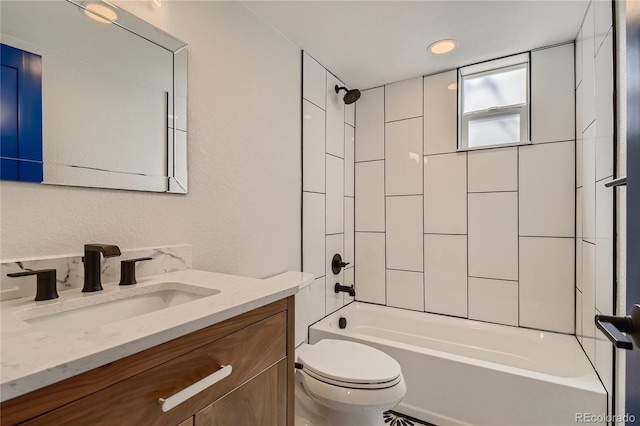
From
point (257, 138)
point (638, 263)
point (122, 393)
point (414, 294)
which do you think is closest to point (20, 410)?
point (122, 393)

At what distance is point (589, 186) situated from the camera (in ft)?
5.49

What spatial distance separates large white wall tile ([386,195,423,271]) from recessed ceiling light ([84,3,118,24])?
81.5 inches

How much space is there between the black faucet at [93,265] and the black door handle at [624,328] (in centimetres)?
121

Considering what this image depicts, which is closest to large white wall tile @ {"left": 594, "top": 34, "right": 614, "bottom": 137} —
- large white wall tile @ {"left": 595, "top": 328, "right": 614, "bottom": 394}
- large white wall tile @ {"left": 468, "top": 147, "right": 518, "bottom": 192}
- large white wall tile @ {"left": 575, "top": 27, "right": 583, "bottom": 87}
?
large white wall tile @ {"left": 575, "top": 27, "right": 583, "bottom": 87}

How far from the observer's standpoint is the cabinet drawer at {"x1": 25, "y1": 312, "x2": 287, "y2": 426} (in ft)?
1.66

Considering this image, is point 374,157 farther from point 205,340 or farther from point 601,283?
point 205,340

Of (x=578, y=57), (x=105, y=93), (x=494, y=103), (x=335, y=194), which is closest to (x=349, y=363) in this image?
(x=335, y=194)

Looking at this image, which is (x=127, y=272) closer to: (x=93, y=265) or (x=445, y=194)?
(x=93, y=265)

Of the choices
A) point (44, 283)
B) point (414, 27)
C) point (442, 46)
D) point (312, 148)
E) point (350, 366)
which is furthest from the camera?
point (312, 148)

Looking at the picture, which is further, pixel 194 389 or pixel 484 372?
pixel 484 372

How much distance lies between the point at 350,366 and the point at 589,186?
5.26 ft

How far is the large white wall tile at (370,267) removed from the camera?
2.61 metres

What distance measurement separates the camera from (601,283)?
1.45 meters
